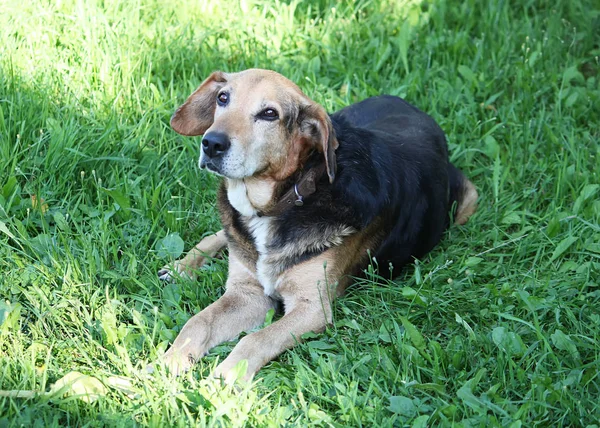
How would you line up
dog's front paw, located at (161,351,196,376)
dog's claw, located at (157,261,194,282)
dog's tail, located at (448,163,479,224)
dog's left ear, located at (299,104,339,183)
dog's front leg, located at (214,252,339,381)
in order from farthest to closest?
dog's tail, located at (448,163,479,224) → dog's claw, located at (157,261,194,282) → dog's left ear, located at (299,104,339,183) → dog's front leg, located at (214,252,339,381) → dog's front paw, located at (161,351,196,376)

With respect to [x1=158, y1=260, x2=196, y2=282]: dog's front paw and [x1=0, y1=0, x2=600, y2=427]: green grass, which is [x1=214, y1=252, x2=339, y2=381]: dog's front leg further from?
[x1=158, y1=260, x2=196, y2=282]: dog's front paw

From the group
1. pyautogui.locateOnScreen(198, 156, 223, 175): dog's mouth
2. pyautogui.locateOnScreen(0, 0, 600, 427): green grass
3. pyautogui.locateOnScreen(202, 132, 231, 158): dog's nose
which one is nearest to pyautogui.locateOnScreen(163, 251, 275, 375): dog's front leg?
pyautogui.locateOnScreen(0, 0, 600, 427): green grass

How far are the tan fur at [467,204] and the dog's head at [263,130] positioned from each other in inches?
56.6

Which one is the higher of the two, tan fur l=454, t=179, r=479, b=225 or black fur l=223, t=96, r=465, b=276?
black fur l=223, t=96, r=465, b=276

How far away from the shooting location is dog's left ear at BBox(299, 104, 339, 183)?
4105 mm

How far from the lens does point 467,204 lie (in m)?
5.40

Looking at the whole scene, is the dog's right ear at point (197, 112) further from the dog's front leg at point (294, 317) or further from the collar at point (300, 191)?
the dog's front leg at point (294, 317)

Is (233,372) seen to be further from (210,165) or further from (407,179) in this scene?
(407,179)

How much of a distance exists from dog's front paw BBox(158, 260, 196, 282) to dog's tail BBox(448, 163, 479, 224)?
178cm

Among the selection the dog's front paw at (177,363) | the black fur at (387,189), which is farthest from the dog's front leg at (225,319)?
the black fur at (387,189)

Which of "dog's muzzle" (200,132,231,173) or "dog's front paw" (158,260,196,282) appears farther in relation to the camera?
"dog's front paw" (158,260,196,282)

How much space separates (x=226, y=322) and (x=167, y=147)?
1.71 metres

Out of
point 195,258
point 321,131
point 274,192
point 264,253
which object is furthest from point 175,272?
point 321,131

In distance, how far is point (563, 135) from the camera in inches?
232
